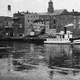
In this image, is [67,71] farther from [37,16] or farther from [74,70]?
[37,16]

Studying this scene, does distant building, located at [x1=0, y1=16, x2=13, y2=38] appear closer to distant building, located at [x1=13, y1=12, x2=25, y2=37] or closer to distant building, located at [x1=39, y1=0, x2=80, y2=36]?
distant building, located at [x1=13, y1=12, x2=25, y2=37]

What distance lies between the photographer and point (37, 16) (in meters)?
116

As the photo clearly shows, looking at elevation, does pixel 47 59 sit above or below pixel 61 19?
below

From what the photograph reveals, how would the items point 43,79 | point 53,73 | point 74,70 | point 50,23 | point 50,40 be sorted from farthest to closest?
point 50,23 → point 50,40 → point 74,70 → point 53,73 → point 43,79

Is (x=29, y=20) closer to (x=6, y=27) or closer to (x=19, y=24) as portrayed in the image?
(x=19, y=24)

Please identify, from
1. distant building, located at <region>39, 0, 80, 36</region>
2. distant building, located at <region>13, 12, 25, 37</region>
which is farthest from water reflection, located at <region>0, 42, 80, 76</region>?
distant building, located at <region>13, 12, 25, 37</region>

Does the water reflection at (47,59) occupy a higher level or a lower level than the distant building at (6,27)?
lower

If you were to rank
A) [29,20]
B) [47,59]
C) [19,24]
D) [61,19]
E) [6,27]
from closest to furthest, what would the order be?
[47,59], [61,19], [29,20], [19,24], [6,27]

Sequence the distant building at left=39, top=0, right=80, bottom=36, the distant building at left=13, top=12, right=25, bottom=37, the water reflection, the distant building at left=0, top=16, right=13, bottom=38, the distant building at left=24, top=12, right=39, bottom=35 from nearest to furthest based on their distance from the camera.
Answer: the water reflection → the distant building at left=39, top=0, right=80, bottom=36 → the distant building at left=24, top=12, right=39, bottom=35 → the distant building at left=13, top=12, right=25, bottom=37 → the distant building at left=0, top=16, right=13, bottom=38

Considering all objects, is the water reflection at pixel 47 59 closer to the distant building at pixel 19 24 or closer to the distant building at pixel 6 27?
the distant building at pixel 19 24

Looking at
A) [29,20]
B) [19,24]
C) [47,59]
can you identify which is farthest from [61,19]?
[47,59]

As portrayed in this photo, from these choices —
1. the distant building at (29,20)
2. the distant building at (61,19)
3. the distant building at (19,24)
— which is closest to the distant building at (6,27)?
the distant building at (19,24)

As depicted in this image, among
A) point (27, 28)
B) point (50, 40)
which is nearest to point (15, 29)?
point (27, 28)

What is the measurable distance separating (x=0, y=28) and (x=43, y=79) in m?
108
